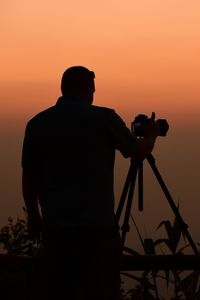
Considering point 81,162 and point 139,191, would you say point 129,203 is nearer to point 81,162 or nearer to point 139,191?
point 139,191

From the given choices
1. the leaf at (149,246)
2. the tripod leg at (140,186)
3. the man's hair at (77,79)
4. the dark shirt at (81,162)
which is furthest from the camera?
the leaf at (149,246)

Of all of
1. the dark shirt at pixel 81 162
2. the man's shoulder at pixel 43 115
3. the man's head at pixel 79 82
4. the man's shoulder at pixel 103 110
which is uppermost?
the man's head at pixel 79 82

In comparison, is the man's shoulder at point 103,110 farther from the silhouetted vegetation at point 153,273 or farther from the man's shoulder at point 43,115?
the silhouetted vegetation at point 153,273

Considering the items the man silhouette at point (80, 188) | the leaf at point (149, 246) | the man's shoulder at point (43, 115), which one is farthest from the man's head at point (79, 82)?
the leaf at point (149, 246)

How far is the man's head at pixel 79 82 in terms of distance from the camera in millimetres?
2752

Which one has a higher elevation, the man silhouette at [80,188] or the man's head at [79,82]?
the man's head at [79,82]

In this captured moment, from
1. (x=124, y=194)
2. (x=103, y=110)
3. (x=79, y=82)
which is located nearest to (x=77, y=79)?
(x=79, y=82)

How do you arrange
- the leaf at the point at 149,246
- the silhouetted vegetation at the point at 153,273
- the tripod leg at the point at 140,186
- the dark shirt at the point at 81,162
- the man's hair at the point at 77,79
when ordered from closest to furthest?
the dark shirt at the point at 81,162 → the man's hair at the point at 77,79 → the tripod leg at the point at 140,186 → the silhouetted vegetation at the point at 153,273 → the leaf at the point at 149,246

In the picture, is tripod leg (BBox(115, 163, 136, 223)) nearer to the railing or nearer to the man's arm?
the railing

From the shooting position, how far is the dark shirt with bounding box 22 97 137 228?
2.64 metres

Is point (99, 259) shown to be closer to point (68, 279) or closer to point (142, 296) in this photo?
point (68, 279)

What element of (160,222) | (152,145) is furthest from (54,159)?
(160,222)

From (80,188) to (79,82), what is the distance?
1.54ft

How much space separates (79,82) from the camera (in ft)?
9.06
